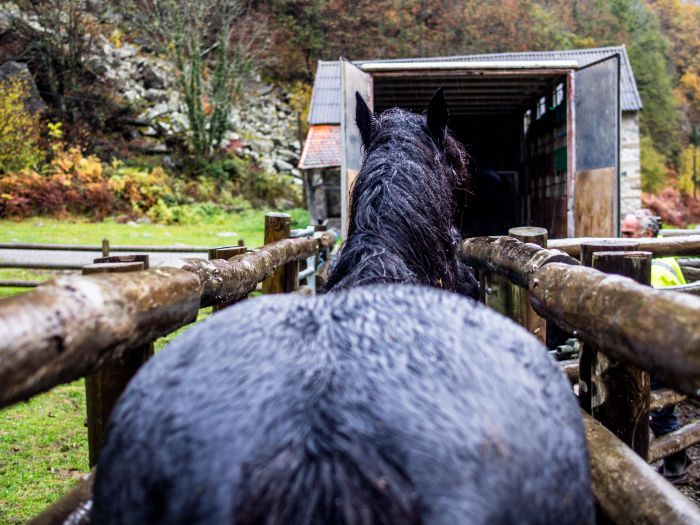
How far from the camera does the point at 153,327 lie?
4.66 ft

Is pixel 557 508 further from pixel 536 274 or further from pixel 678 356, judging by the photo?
pixel 536 274

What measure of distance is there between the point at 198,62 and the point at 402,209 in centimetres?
1933

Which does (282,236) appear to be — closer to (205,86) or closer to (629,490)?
(629,490)

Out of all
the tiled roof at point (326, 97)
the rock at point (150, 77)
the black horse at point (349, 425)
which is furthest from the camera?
the rock at point (150, 77)

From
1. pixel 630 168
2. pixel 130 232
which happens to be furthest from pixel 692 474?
pixel 630 168

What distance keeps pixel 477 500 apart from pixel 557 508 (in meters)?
0.19

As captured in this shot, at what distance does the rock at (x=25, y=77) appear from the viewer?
1780 cm

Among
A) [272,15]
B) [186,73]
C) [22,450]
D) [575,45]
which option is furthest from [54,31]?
[575,45]

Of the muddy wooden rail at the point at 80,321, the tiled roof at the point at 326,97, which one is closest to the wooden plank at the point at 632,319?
the muddy wooden rail at the point at 80,321

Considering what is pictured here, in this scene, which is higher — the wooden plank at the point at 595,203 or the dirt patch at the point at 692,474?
the wooden plank at the point at 595,203

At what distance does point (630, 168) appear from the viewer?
16.3m

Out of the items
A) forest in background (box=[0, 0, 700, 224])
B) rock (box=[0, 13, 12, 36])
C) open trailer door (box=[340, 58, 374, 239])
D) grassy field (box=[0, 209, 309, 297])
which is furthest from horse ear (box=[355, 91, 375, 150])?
rock (box=[0, 13, 12, 36])

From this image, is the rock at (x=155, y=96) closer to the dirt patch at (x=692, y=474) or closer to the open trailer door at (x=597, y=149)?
the open trailer door at (x=597, y=149)

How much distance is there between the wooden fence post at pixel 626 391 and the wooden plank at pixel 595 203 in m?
4.57
